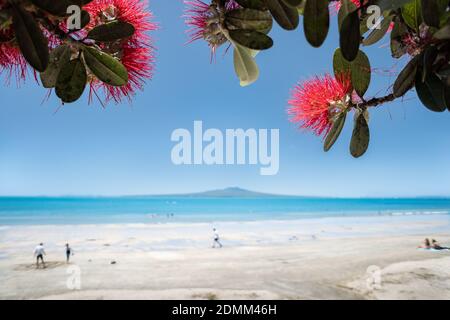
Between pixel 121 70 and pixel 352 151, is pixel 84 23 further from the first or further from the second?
pixel 352 151

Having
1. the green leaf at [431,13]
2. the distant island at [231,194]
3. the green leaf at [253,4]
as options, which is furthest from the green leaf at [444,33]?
the distant island at [231,194]

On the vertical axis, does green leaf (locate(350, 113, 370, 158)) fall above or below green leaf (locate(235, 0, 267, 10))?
below

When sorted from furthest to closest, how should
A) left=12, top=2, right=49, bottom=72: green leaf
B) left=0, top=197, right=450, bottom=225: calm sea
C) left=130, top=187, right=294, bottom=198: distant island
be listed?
left=130, top=187, right=294, bottom=198: distant island, left=0, top=197, right=450, bottom=225: calm sea, left=12, top=2, right=49, bottom=72: green leaf

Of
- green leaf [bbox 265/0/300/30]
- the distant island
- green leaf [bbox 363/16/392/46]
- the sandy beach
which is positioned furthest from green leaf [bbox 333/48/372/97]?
the distant island

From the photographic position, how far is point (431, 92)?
1.57 feet

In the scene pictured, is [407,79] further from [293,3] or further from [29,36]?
[29,36]

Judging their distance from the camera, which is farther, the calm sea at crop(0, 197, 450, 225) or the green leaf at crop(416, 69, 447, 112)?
the calm sea at crop(0, 197, 450, 225)

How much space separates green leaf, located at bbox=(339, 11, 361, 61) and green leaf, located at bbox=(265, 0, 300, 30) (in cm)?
A: 5

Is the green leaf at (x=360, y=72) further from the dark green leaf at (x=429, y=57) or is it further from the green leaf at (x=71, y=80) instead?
the green leaf at (x=71, y=80)

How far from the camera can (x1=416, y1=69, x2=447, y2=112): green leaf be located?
0.47 meters

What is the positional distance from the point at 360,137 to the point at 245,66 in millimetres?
229

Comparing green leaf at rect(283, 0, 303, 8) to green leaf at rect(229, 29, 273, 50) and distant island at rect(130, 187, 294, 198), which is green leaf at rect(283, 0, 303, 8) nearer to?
green leaf at rect(229, 29, 273, 50)

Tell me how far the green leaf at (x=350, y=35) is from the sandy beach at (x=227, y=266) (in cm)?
680

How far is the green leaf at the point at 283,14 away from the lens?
0.42 m
